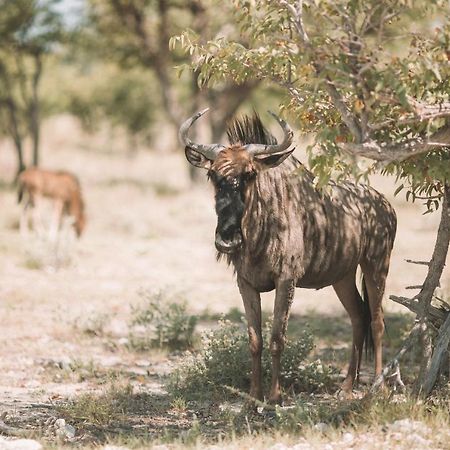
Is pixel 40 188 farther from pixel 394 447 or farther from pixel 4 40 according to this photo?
pixel 394 447

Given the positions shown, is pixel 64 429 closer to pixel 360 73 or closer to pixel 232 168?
pixel 232 168

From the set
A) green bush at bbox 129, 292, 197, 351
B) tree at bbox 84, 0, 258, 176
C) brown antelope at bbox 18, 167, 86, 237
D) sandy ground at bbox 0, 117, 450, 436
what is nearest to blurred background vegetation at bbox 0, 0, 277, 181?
tree at bbox 84, 0, 258, 176

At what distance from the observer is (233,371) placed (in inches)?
277

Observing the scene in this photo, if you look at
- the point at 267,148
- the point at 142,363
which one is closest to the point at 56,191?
the point at 142,363

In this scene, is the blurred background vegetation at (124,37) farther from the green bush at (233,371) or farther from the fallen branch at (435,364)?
the fallen branch at (435,364)

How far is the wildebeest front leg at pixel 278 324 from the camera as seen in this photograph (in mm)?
6188

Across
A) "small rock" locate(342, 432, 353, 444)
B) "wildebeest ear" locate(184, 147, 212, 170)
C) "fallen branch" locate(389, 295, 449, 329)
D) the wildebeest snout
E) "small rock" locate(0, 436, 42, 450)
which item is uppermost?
"wildebeest ear" locate(184, 147, 212, 170)

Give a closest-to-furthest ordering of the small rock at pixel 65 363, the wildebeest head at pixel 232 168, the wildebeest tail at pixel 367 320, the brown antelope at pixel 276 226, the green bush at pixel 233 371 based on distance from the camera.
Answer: the wildebeest head at pixel 232 168, the brown antelope at pixel 276 226, the green bush at pixel 233 371, the wildebeest tail at pixel 367 320, the small rock at pixel 65 363

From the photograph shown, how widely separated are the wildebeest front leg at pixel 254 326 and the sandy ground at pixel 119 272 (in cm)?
111

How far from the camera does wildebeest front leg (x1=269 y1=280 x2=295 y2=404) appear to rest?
20.3 feet

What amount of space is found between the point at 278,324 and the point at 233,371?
39.4 inches

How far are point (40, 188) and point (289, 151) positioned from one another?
38.2 ft

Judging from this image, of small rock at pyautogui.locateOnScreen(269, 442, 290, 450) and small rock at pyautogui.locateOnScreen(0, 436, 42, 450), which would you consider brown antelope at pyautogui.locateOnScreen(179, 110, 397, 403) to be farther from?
small rock at pyautogui.locateOnScreen(0, 436, 42, 450)

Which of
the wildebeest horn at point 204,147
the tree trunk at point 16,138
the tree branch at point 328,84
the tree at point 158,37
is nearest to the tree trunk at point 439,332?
the tree branch at point 328,84
